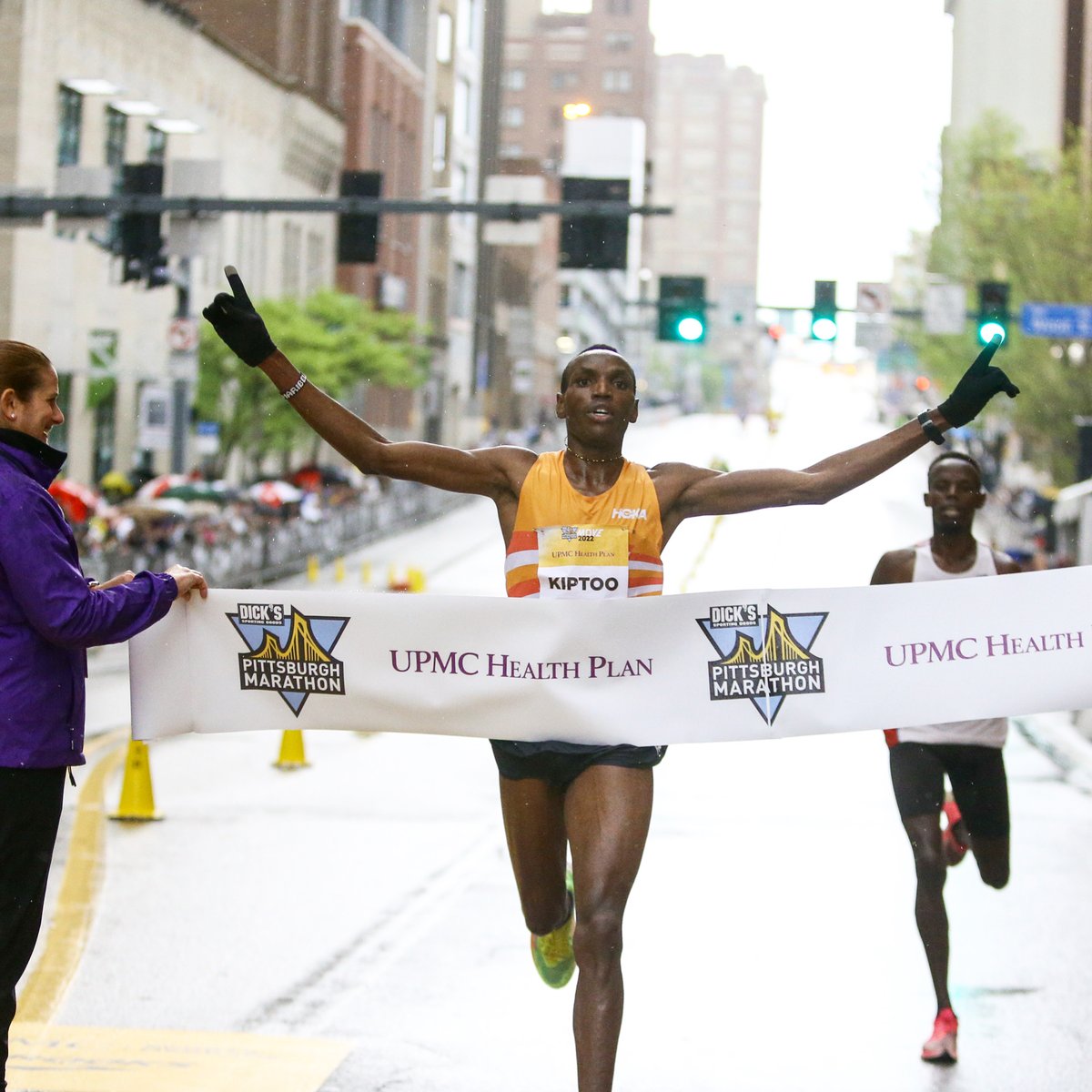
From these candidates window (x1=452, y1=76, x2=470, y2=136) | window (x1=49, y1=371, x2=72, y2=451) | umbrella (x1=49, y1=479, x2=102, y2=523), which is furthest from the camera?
window (x1=49, y1=371, x2=72, y2=451)

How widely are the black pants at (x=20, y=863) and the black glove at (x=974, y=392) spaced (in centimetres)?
248

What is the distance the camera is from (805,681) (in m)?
5.52

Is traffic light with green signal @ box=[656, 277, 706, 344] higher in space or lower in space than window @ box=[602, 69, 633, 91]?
lower

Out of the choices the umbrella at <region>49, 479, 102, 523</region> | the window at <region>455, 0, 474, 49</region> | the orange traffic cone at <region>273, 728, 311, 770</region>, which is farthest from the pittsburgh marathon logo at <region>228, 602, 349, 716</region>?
the umbrella at <region>49, 479, 102, 523</region>

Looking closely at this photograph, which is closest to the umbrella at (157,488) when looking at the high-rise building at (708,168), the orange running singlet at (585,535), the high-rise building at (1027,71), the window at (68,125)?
the window at (68,125)

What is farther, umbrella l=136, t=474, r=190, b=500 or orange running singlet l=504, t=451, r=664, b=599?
umbrella l=136, t=474, r=190, b=500

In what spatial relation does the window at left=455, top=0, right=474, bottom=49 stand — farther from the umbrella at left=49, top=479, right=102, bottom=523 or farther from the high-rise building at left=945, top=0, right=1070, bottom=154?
the high-rise building at left=945, top=0, right=1070, bottom=154

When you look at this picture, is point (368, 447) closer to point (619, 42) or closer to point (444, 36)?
point (619, 42)

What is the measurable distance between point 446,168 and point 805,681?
53.3ft

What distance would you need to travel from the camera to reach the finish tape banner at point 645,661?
541 centimetres

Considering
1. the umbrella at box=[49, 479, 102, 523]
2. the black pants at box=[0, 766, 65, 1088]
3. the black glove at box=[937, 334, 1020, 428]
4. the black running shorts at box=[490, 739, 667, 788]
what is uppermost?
the black glove at box=[937, 334, 1020, 428]

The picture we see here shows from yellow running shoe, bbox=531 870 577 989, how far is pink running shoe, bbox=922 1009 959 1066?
123cm

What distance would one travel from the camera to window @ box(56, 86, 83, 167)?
3171 centimetres

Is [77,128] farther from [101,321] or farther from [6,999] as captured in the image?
[6,999]
